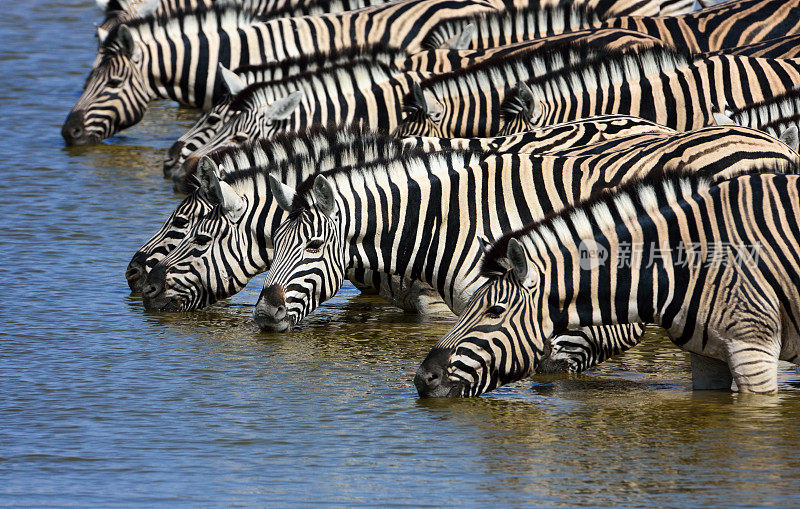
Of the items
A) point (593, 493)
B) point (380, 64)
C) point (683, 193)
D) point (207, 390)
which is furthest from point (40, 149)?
point (593, 493)

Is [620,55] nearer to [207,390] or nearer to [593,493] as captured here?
[207,390]

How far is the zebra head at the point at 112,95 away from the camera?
17500 millimetres

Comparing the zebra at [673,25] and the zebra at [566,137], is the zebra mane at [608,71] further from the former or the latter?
the zebra at [673,25]

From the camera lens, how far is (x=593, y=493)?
7344mm

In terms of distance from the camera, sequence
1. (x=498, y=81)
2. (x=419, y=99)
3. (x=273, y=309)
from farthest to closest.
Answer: (x=498, y=81)
(x=419, y=99)
(x=273, y=309)

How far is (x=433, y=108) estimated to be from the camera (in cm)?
1345

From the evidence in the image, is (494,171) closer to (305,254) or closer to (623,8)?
(305,254)

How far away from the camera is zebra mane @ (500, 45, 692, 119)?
13.0m

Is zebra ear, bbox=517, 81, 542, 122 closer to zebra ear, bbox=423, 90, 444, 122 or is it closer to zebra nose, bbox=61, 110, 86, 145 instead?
zebra ear, bbox=423, 90, 444, 122

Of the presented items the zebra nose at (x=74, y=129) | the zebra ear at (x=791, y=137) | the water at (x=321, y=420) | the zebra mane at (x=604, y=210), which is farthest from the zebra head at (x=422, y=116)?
the zebra nose at (x=74, y=129)

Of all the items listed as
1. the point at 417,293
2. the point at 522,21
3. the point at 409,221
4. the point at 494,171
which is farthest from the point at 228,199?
the point at 522,21

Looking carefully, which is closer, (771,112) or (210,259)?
(210,259)

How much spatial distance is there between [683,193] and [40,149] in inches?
422

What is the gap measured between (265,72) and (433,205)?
575 centimetres
